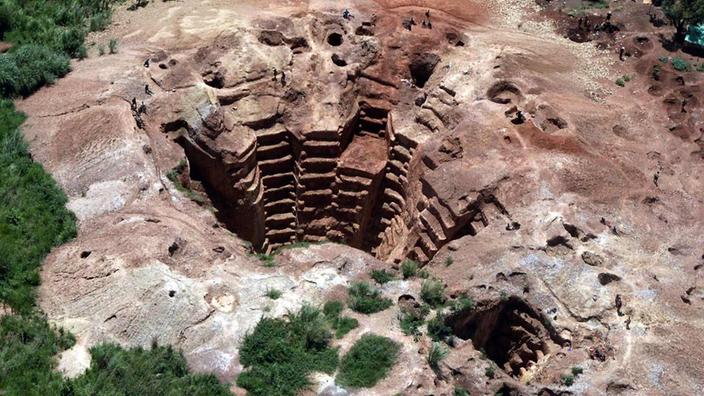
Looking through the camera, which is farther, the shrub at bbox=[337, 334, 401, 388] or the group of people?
the group of people

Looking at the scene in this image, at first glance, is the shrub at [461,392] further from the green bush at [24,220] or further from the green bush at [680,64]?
the green bush at [680,64]

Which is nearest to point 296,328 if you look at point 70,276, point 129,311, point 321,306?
point 321,306

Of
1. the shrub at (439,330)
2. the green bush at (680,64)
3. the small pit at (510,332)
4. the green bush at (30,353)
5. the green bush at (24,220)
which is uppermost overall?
the green bush at (680,64)

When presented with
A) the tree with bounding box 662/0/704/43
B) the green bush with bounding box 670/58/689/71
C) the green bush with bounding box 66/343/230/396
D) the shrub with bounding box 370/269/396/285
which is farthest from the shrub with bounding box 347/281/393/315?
the tree with bounding box 662/0/704/43

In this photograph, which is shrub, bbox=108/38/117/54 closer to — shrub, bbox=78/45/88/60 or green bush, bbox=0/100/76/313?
shrub, bbox=78/45/88/60

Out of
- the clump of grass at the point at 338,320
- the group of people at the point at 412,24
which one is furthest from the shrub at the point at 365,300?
the group of people at the point at 412,24
